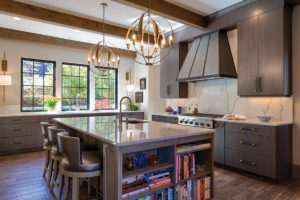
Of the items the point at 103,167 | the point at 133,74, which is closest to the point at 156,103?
the point at 133,74

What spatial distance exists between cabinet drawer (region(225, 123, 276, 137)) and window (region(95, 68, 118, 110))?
4.37 m

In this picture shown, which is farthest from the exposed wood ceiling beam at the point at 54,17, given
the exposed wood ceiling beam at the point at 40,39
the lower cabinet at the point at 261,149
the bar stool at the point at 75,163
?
the lower cabinet at the point at 261,149

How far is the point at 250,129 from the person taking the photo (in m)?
3.09

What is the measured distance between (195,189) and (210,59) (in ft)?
8.54

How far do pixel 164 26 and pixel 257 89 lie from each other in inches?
102

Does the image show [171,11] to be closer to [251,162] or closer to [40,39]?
[251,162]

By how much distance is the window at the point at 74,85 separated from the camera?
593cm

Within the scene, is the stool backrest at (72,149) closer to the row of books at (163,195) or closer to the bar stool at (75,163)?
the bar stool at (75,163)

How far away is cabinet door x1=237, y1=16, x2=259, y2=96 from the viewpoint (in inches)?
131

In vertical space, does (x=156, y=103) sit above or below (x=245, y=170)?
above

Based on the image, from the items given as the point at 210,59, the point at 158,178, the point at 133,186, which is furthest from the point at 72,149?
the point at 210,59

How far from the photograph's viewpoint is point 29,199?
2.41 meters

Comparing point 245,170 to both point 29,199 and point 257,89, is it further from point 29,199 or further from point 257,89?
point 29,199

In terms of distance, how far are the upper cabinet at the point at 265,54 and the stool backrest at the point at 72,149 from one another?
2.96m
